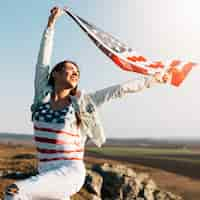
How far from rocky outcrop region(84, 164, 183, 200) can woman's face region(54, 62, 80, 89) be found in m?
39.1

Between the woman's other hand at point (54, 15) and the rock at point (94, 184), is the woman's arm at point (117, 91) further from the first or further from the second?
the rock at point (94, 184)

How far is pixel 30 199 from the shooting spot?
4.67 metres

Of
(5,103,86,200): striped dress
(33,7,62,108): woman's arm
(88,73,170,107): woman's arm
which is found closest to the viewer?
(5,103,86,200): striped dress

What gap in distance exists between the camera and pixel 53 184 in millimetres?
4789

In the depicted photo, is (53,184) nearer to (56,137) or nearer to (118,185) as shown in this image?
(56,137)

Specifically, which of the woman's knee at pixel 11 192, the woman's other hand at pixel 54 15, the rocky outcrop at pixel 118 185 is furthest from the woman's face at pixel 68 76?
the rocky outcrop at pixel 118 185

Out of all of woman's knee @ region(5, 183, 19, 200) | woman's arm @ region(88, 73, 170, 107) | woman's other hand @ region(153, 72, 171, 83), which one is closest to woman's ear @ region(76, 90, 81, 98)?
woman's arm @ region(88, 73, 170, 107)

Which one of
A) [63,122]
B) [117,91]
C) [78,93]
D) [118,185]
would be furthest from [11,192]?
[118,185]

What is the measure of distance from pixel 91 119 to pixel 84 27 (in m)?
1.86

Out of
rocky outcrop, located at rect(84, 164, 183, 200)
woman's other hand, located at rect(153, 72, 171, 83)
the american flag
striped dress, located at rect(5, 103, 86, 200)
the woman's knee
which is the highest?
the american flag

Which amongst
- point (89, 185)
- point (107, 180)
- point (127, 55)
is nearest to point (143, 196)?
point (107, 180)

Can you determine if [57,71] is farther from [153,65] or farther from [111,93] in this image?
[153,65]

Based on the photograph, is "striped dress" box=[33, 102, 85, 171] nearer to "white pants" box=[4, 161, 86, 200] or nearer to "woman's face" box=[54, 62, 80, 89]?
"white pants" box=[4, 161, 86, 200]

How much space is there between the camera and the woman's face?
5387 mm
